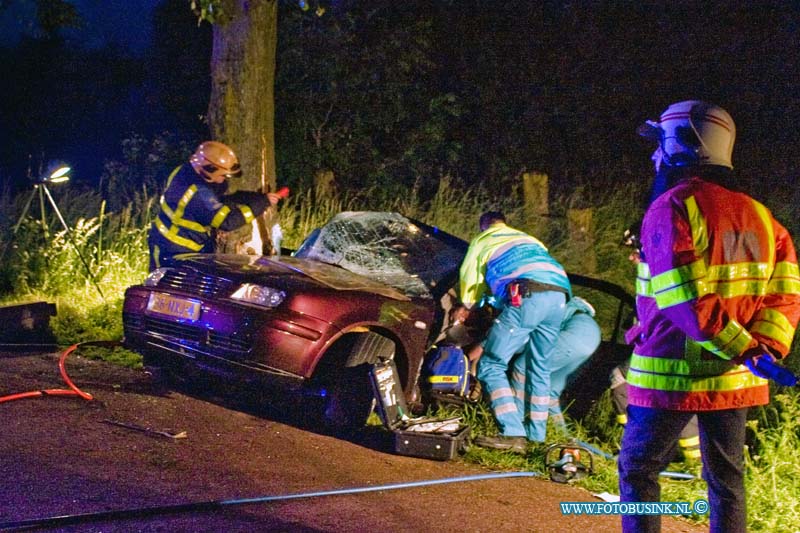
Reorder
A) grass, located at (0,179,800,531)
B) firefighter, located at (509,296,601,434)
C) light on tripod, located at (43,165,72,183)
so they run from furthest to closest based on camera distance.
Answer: light on tripod, located at (43,165,72,183), firefighter, located at (509,296,601,434), grass, located at (0,179,800,531)

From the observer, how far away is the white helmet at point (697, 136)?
358 cm

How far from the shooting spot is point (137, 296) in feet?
21.7

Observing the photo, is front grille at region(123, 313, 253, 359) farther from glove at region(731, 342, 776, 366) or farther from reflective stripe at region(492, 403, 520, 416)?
glove at region(731, 342, 776, 366)

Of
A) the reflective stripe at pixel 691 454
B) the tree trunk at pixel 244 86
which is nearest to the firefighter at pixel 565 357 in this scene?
the reflective stripe at pixel 691 454

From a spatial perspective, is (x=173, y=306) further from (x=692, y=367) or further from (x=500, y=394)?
(x=692, y=367)

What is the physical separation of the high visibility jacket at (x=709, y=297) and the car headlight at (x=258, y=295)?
290cm

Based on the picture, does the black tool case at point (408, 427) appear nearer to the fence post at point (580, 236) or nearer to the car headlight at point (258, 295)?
the car headlight at point (258, 295)

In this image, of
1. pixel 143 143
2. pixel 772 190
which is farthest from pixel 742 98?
pixel 143 143

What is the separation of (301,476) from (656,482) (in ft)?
7.02

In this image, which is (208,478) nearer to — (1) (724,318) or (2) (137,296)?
(2) (137,296)

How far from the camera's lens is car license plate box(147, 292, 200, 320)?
6.21 m

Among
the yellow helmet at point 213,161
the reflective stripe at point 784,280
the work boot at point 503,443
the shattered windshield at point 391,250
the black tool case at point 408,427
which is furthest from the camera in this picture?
the yellow helmet at point 213,161

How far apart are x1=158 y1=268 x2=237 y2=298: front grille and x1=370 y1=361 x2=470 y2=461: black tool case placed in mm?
1101

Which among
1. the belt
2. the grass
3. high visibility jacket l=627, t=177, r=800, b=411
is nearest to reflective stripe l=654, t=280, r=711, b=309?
high visibility jacket l=627, t=177, r=800, b=411
